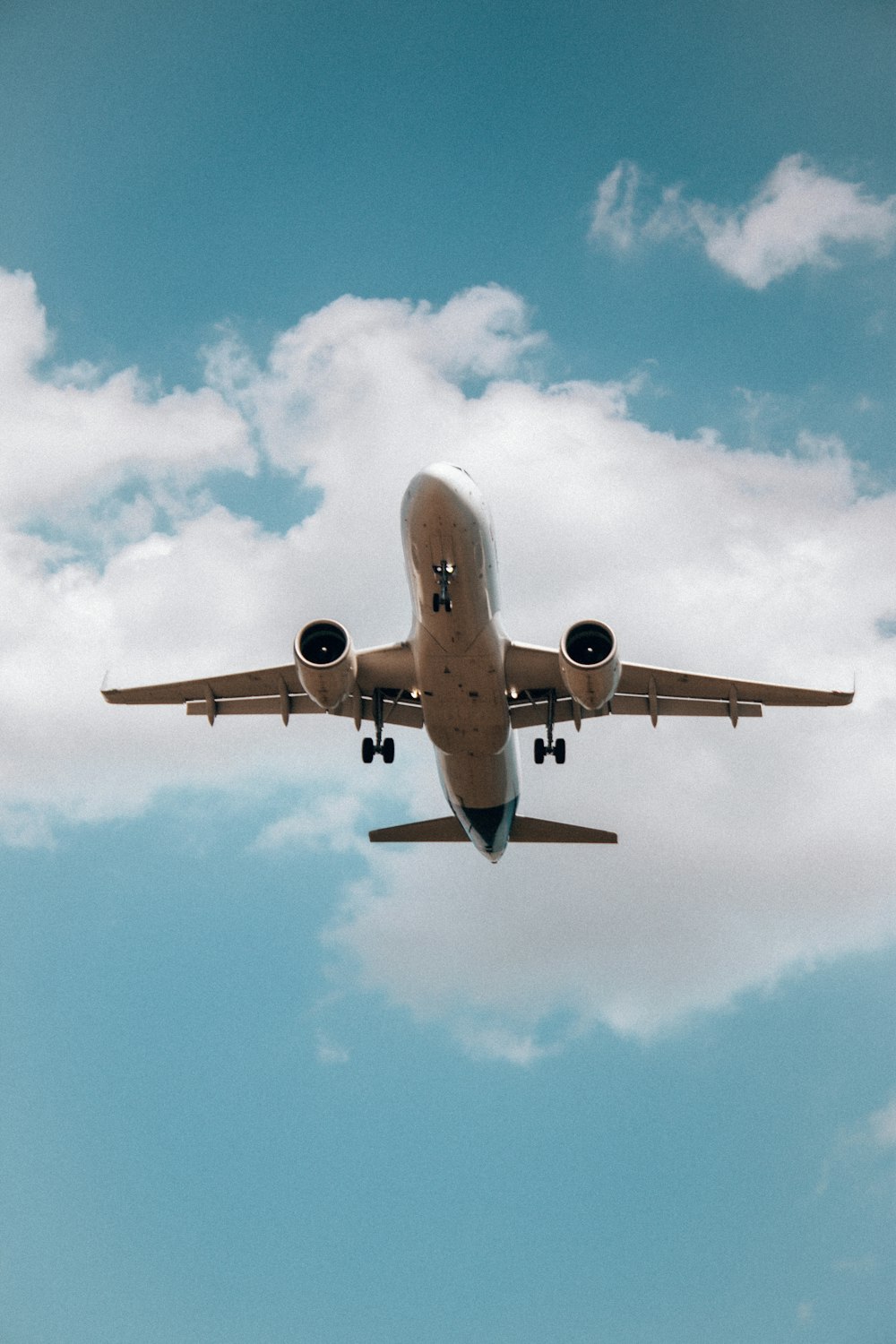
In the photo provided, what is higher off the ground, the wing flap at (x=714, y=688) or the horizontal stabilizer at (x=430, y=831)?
the wing flap at (x=714, y=688)

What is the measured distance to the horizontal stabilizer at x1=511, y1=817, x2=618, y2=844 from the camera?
3425cm

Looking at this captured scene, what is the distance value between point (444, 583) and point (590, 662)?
12.0ft

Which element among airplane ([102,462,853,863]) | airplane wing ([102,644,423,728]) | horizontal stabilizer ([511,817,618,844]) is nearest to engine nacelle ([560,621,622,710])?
airplane ([102,462,853,863])

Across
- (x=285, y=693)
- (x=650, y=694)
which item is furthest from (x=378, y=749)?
(x=650, y=694)

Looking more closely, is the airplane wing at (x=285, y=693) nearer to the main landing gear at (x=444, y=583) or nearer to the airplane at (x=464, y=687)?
the airplane at (x=464, y=687)

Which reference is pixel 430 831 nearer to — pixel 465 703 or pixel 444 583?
pixel 465 703

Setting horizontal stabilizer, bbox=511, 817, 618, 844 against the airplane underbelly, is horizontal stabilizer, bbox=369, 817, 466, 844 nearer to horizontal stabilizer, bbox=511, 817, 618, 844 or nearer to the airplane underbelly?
horizontal stabilizer, bbox=511, 817, 618, 844

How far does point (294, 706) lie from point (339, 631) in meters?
6.46

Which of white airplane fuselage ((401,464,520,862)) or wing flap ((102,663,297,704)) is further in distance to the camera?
wing flap ((102,663,297,704))

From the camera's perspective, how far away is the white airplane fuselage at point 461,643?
25.9 metres

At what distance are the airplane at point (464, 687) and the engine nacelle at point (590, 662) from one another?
3cm

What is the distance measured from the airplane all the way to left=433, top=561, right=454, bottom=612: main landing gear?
0.03 meters

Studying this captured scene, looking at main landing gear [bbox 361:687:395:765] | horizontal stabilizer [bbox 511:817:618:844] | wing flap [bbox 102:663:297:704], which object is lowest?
horizontal stabilizer [bbox 511:817:618:844]

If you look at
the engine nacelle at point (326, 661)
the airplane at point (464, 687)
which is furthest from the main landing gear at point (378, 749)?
the engine nacelle at point (326, 661)
